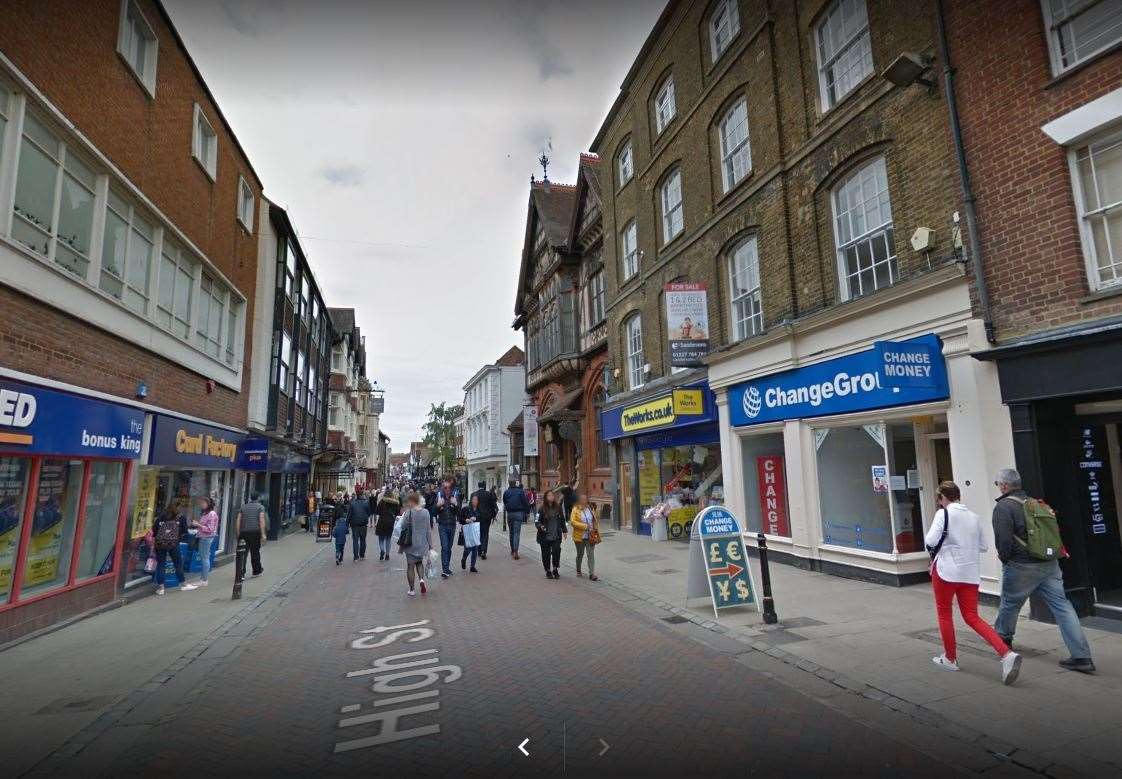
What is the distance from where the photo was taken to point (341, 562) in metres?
14.7

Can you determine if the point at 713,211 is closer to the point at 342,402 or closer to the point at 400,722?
the point at 400,722

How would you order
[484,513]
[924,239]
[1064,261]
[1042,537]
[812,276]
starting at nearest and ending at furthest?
[1042,537] → [1064,261] → [924,239] → [812,276] → [484,513]

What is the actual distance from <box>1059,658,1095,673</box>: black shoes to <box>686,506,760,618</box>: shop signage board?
3.16 meters

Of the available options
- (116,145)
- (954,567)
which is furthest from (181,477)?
(954,567)

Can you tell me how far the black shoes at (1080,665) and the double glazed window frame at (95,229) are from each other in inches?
461

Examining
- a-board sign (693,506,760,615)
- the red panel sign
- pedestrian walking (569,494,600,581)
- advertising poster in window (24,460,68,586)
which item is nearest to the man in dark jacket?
pedestrian walking (569,494,600,581)

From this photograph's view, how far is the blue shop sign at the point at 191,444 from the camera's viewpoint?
35.6 ft

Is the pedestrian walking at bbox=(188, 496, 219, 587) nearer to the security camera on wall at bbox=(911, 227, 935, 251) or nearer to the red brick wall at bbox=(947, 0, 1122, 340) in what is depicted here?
the security camera on wall at bbox=(911, 227, 935, 251)

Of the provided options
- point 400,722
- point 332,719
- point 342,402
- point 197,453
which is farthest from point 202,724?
point 342,402

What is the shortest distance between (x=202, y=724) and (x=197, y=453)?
967 cm

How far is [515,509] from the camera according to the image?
44.0 ft

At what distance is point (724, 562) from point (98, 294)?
985cm

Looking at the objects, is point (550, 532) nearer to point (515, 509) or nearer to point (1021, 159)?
point (515, 509)

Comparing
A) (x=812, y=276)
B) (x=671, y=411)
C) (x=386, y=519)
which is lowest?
(x=386, y=519)
